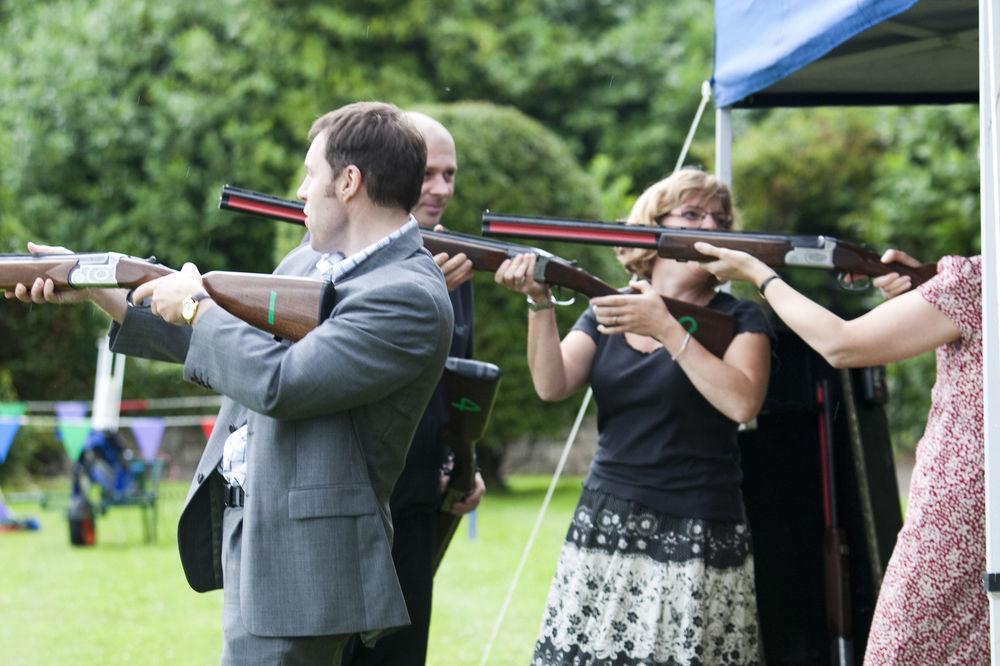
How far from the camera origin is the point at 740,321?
14.1ft

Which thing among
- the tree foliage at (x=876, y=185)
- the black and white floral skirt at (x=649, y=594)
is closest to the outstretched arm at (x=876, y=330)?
the black and white floral skirt at (x=649, y=594)

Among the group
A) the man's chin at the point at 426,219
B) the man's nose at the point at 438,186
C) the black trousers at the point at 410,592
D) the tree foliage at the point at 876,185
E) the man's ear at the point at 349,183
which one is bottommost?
the black trousers at the point at 410,592

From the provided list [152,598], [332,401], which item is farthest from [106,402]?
[332,401]

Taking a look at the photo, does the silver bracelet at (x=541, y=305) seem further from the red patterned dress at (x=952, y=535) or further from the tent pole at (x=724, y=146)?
the red patterned dress at (x=952, y=535)

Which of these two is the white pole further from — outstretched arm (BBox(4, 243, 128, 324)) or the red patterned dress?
the red patterned dress

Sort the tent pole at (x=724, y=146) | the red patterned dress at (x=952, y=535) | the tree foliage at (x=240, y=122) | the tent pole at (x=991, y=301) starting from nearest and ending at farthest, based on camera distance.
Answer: the tent pole at (x=991, y=301)
the red patterned dress at (x=952, y=535)
the tent pole at (x=724, y=146)
the tree foliage at (x=240, y=122)

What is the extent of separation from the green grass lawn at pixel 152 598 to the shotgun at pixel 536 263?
3.42 m

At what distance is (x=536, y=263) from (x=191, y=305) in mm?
1623

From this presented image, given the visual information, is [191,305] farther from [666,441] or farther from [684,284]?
[684,284]

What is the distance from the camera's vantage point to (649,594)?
4.07 m

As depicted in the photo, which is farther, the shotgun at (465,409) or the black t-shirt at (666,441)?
the shotgun at (465,409)

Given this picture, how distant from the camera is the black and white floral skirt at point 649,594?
4031 millimetres

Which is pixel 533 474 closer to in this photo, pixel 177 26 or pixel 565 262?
pixel 177 26

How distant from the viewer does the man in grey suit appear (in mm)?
2971
